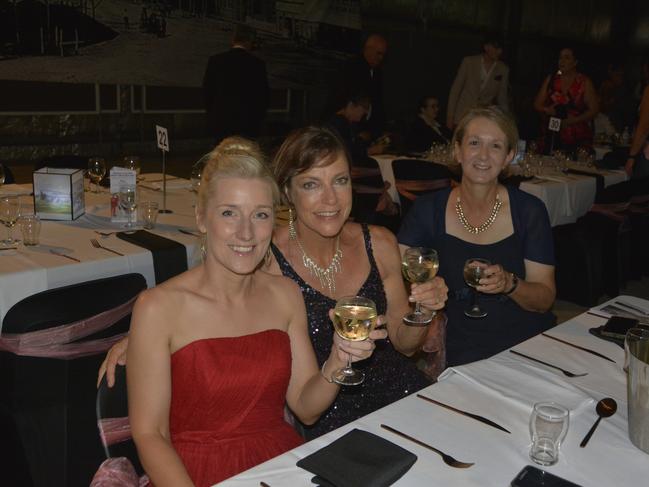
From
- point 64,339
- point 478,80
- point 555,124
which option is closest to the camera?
point 64,339

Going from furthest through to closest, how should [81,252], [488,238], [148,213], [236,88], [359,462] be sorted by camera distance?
[236,88]
[148,213]
[81,252]
[488,238]
[359,462]

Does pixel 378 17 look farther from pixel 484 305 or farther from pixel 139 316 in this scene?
pixel 139 316

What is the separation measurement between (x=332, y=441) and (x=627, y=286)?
484 cm

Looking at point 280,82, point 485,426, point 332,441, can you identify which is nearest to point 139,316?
point 332,441

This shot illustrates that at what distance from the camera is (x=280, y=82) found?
411 inches

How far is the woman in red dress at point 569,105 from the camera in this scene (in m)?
7.09

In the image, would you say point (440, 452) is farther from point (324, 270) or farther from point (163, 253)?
point (163, 253)

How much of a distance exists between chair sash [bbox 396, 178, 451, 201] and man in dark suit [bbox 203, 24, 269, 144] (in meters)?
2.02

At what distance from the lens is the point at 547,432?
1.49 metres

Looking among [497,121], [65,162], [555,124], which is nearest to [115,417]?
[497,121]

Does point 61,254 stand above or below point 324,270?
below

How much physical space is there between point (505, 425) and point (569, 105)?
20.6 feet

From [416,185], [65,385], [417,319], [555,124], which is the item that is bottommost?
[65,385]

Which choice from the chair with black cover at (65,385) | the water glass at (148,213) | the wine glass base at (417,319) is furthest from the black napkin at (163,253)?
the wine glass base at (417,319)
